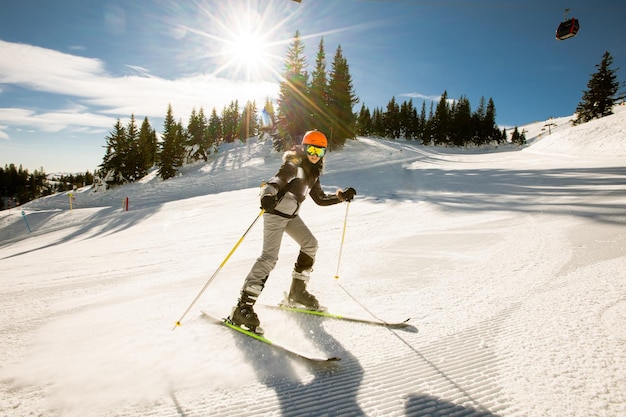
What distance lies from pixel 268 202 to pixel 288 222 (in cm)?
60

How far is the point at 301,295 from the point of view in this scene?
3.71 meters

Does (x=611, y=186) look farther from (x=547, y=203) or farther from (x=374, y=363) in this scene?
(x=374, y=363)

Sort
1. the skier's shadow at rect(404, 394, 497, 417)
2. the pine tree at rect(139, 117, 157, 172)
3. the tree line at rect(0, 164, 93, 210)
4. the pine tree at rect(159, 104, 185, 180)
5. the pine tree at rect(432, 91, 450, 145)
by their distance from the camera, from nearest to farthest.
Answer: the skier's shadow at rect(404, 394, 497, 417)
the pine tree at rect(159, 104, 185, 180)
the pine tree at rect(139, 117, 157, 172)
the pine tree at rect(432, 91, 450, 145)
the tree line at rect(0, 164, 93, 210)

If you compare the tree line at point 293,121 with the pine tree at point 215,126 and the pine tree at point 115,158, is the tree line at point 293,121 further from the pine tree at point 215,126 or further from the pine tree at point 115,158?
the pine tree at point 215,126

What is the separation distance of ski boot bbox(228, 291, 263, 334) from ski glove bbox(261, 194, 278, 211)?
3.15 feet

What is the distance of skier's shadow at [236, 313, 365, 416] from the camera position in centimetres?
209

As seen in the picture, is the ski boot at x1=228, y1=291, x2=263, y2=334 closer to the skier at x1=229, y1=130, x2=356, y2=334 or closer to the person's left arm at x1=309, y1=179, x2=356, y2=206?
the skier at x1=229, y1=130, x2=356, y2=334

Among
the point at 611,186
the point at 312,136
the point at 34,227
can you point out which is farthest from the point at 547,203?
the point at 34,227

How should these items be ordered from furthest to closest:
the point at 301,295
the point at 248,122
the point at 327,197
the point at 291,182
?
the point at 248,122 < the point at 327,197 < the point at 301,295 < the point at 291,182

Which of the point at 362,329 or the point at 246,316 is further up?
the point at 246,316

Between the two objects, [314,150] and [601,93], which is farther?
[601,93]

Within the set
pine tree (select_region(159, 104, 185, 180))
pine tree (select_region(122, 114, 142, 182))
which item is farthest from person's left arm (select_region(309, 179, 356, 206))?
pine tree (select_region(122, 114, 142, 182))

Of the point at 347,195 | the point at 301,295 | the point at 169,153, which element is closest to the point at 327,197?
the point at 347,195

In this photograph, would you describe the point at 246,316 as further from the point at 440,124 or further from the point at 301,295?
the point at 440,124
